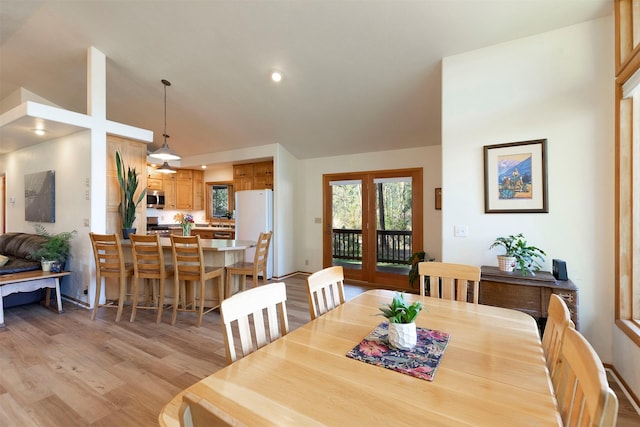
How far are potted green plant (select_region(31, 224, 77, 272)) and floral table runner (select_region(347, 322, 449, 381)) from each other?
14.4ft

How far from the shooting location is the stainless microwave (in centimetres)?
617

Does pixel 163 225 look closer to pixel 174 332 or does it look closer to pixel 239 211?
pixel 239 211

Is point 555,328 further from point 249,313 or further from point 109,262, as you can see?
point 109,262

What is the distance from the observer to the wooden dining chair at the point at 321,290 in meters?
1.61

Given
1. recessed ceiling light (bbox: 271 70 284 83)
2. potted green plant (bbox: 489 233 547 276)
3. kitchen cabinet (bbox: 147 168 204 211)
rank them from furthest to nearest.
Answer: kitchen cabinet (bbox: 147 168 204 211) < recessed ceiling light (bbox: 271 70 284 83) < potted green plant (bbox: 489 233 547 276)

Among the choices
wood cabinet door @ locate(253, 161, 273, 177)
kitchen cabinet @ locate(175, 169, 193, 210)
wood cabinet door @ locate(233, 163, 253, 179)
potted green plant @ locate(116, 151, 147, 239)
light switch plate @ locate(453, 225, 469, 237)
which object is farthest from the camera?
kitchen cabinet @ locate(175, 169, 193, 210)

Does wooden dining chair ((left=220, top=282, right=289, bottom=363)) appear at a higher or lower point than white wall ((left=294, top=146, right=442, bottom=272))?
lower

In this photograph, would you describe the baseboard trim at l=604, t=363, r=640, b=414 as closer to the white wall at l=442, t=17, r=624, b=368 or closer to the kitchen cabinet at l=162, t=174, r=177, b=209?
the white wall at l=442, t=17, r=624, b=368

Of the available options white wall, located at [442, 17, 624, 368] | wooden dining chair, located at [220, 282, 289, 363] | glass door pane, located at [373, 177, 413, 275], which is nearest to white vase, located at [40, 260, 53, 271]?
wooden dining chair, located at [220, 282, 289, 363]

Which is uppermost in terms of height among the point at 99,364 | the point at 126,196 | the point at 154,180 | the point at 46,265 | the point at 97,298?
the point at 154,180

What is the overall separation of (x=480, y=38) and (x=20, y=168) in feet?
23.3

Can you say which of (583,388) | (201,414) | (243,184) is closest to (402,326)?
(583,388)

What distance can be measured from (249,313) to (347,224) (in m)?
4.21

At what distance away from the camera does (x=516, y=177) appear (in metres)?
2.60
